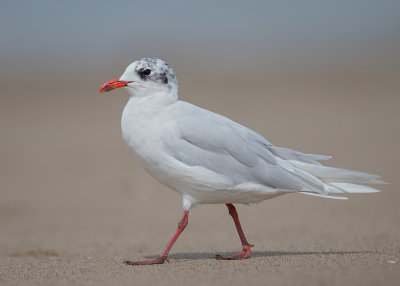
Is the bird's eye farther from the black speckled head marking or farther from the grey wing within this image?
the grey wing

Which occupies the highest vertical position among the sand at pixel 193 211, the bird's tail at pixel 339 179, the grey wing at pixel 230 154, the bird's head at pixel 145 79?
the bird's head at pixel 145 79

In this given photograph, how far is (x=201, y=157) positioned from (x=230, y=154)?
0.88ft

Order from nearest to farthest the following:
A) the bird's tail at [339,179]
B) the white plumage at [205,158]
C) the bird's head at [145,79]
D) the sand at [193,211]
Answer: the sand at [193,211] < the white plumage at [205,158] < the bird's tail at [339,179] < the bird's head at [145,79]

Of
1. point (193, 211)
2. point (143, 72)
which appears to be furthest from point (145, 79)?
point (193, 211)

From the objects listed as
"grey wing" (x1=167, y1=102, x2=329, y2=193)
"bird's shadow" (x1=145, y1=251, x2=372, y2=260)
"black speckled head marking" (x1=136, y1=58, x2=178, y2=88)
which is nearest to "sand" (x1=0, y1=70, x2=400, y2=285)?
"bird's shadow" (x1=145, y1=251, x2=372, y2=260)

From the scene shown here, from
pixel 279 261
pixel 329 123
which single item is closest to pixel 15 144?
pixel 329 123

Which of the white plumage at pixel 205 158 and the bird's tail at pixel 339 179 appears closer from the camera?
the white plumage at pixel 205 158

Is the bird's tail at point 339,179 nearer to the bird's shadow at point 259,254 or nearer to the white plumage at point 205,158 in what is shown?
the white plumage at point 205,158

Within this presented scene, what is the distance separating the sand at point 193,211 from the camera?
4.66 m

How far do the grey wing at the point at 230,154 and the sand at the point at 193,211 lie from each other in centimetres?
69

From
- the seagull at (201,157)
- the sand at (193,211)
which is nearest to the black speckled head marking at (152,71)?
the seagull at (201,157)

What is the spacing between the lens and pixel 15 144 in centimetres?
1570

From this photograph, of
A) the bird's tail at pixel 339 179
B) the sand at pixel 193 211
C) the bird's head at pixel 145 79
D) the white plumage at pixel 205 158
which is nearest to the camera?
the sand at pixel 193 211

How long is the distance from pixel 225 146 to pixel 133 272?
4.36ft
